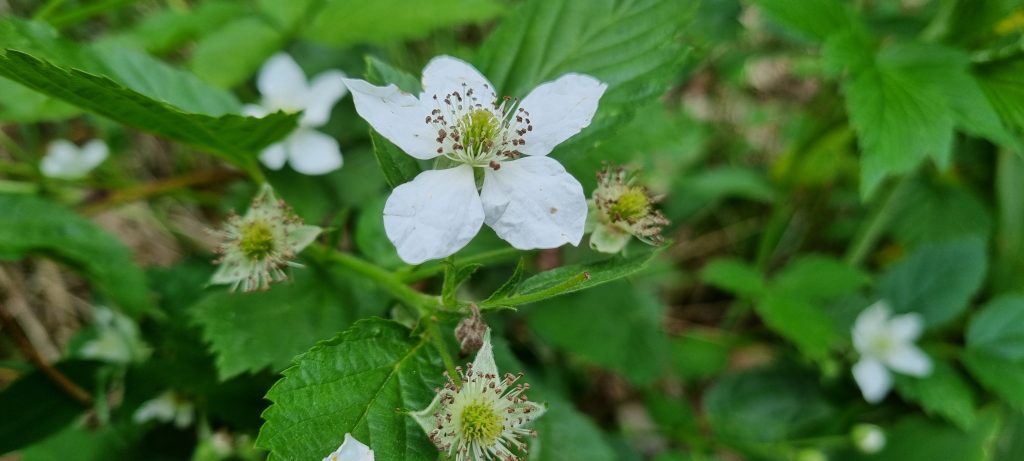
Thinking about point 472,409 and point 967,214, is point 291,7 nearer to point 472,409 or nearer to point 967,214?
point 472,409

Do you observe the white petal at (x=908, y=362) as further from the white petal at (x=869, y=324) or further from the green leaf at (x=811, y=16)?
the green leaf at (x=811, y=16)

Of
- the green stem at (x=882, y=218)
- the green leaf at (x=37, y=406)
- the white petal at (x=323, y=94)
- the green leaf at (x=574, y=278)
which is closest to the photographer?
the green leaf at (x=574, y=278)

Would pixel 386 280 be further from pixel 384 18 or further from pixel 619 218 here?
pixel 384 18

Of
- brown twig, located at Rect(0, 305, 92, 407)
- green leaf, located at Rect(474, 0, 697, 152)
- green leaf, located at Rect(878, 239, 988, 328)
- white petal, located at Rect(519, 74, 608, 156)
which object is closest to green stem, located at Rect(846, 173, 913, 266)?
green leaf, located at Rect(878, 239, 988, 328)

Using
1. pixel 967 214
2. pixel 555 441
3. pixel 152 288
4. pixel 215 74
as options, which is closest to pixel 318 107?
pixel 215 74

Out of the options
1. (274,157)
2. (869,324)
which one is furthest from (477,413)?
(869,324)

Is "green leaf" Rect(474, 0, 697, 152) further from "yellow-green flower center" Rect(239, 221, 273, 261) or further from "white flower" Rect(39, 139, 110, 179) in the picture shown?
"white flower" Rect(39, 139, 110, 179)

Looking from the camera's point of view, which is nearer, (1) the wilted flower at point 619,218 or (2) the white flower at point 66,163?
(1) the wilted flower at point 619,218

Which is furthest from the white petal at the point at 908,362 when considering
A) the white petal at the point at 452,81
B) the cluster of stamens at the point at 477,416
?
the white petal at the point at 452,81
